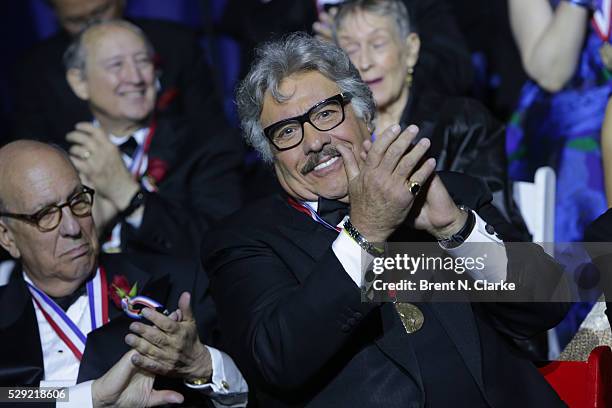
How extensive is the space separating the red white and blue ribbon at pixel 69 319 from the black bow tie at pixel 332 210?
0.83 meters

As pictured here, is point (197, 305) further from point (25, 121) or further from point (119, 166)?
point (25, 121)

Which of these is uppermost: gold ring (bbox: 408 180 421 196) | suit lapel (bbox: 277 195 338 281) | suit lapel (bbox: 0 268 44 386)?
gold ring (bbox: 408 180 421 196)

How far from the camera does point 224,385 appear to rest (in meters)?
3.05

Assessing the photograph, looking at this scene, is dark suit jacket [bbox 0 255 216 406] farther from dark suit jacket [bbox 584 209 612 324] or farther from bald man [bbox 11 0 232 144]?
bald man [bbox 11 0 232 144]

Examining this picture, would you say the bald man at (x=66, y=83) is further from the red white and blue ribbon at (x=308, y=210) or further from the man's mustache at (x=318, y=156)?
the man's mustache at (x=318, y=156)

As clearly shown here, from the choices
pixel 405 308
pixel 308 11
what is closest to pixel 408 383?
pixel 405 308

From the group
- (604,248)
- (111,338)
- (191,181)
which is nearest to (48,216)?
(111,338)

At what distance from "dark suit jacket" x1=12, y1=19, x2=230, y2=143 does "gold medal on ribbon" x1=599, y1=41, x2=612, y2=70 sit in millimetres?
1741

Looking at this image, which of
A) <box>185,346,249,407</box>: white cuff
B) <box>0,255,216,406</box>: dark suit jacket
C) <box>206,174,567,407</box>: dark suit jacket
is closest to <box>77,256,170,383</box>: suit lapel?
<box>0,255,216,406</box>: dark suit jacket

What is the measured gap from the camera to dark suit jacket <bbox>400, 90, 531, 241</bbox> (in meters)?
3.88

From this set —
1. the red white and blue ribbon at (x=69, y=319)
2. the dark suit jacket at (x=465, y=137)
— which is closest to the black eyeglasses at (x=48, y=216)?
the red white and blue ribbon at (x=69, y=319)

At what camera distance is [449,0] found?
17.7 feet

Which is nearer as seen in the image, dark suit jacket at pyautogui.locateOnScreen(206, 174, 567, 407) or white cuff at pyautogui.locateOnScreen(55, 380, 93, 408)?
dark suit jacket at pyautogui.locateOnScreen(206, 174, 567, 407)

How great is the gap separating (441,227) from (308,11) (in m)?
2.43
